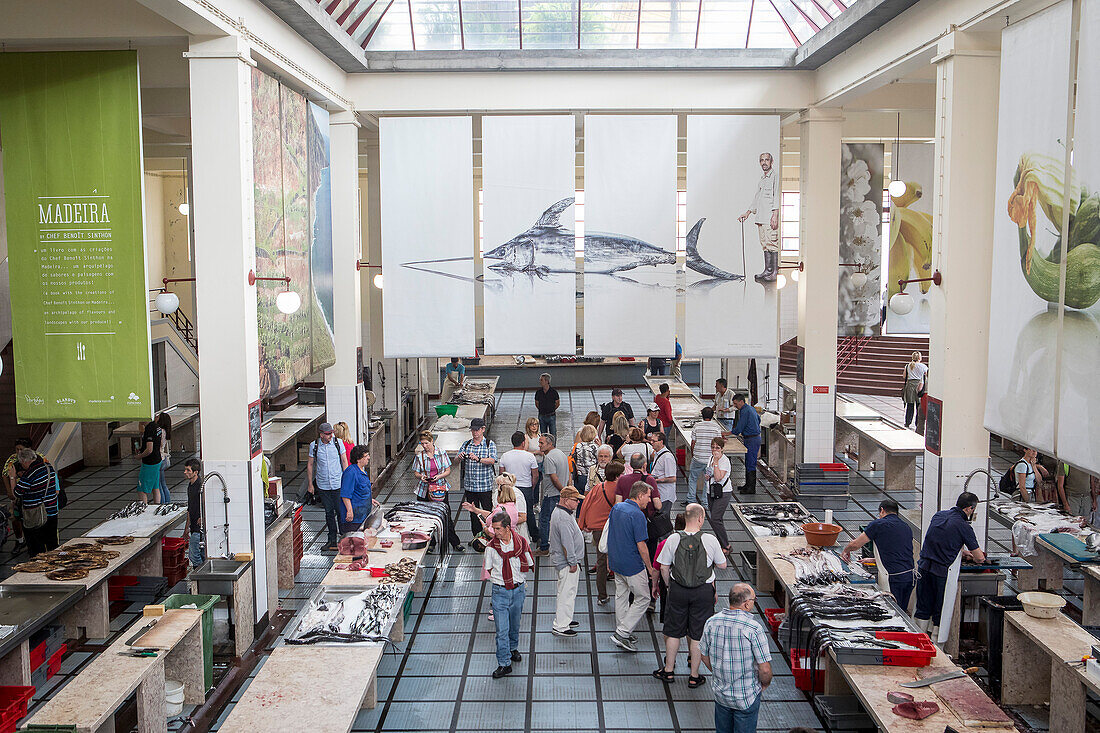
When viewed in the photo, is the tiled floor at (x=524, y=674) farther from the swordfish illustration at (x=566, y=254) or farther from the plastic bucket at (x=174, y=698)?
the swordfish illustration at (x=566, y=254)

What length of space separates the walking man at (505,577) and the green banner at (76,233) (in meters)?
3.55

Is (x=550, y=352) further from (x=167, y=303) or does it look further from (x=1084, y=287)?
(x=1084, y=287)

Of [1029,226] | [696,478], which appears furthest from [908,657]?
[696,478]

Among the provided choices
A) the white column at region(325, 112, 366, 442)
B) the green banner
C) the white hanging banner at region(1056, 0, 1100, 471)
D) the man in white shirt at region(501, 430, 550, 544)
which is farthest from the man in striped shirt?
the white hanging banner at region(1056, 0, 1100, 471)

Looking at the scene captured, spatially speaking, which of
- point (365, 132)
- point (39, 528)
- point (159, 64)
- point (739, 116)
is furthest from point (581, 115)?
point (39, 528)

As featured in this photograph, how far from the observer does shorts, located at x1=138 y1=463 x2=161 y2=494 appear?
492 inches

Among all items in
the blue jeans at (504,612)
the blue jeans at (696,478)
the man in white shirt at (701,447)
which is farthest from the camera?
the man in white shirt at (701,447)

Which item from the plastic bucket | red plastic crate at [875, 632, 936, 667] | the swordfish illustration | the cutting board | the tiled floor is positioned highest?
the swordfish illustration

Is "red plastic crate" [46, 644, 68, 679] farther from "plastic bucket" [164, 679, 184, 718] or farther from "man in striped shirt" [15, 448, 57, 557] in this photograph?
"man in striped shirt" [15, 448, 57, 557]

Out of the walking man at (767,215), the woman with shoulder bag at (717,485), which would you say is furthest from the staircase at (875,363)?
the woman with shoulder bag at (717,485)

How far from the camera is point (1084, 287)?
282 inches

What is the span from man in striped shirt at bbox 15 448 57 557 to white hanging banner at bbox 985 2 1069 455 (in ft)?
35.2

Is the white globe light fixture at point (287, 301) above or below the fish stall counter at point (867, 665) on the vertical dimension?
above

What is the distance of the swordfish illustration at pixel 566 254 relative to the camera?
13156mm
